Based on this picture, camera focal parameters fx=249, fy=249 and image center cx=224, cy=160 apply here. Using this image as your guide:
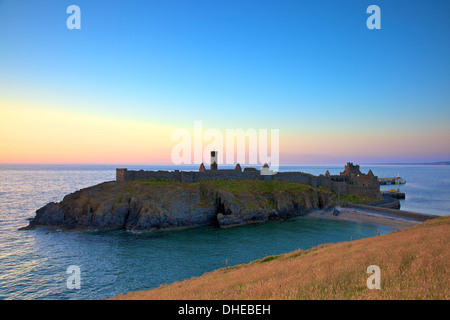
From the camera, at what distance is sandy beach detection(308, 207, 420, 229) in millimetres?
49213

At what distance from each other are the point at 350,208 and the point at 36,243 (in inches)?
2632

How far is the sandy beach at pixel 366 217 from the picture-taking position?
1938 inches

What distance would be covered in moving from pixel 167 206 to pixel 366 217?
4406 cm

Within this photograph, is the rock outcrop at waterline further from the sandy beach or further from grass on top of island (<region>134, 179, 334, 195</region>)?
the sandy beach

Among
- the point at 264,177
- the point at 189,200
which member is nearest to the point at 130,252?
the point at 189,200

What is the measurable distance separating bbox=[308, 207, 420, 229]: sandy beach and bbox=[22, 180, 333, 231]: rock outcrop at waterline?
15.4 ft

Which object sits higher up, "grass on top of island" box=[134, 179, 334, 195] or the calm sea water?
"grass on top of island" box=[134, 179, 334, 195]

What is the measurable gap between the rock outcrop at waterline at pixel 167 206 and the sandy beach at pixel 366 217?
469 centimetres

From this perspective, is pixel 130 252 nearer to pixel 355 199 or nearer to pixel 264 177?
pixel 264 177

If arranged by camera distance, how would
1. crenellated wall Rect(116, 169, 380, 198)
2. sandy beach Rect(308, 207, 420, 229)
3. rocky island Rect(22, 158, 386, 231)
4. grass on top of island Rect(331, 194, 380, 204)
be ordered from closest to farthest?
sandy beach Rect(308, 207, 420, 229) < rocky island Rect(22, 158, 386, 231) < crenellated wall Rect(116, 169, 380, 198) < grass on top of island Rect(331, 194, 380, 204)

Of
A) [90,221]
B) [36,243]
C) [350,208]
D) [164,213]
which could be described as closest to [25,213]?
[90,221]

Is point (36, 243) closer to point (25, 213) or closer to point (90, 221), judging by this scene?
point (90, 221)

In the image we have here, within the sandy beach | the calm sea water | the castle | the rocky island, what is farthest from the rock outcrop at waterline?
the sandy beach

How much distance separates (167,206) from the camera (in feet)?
173
